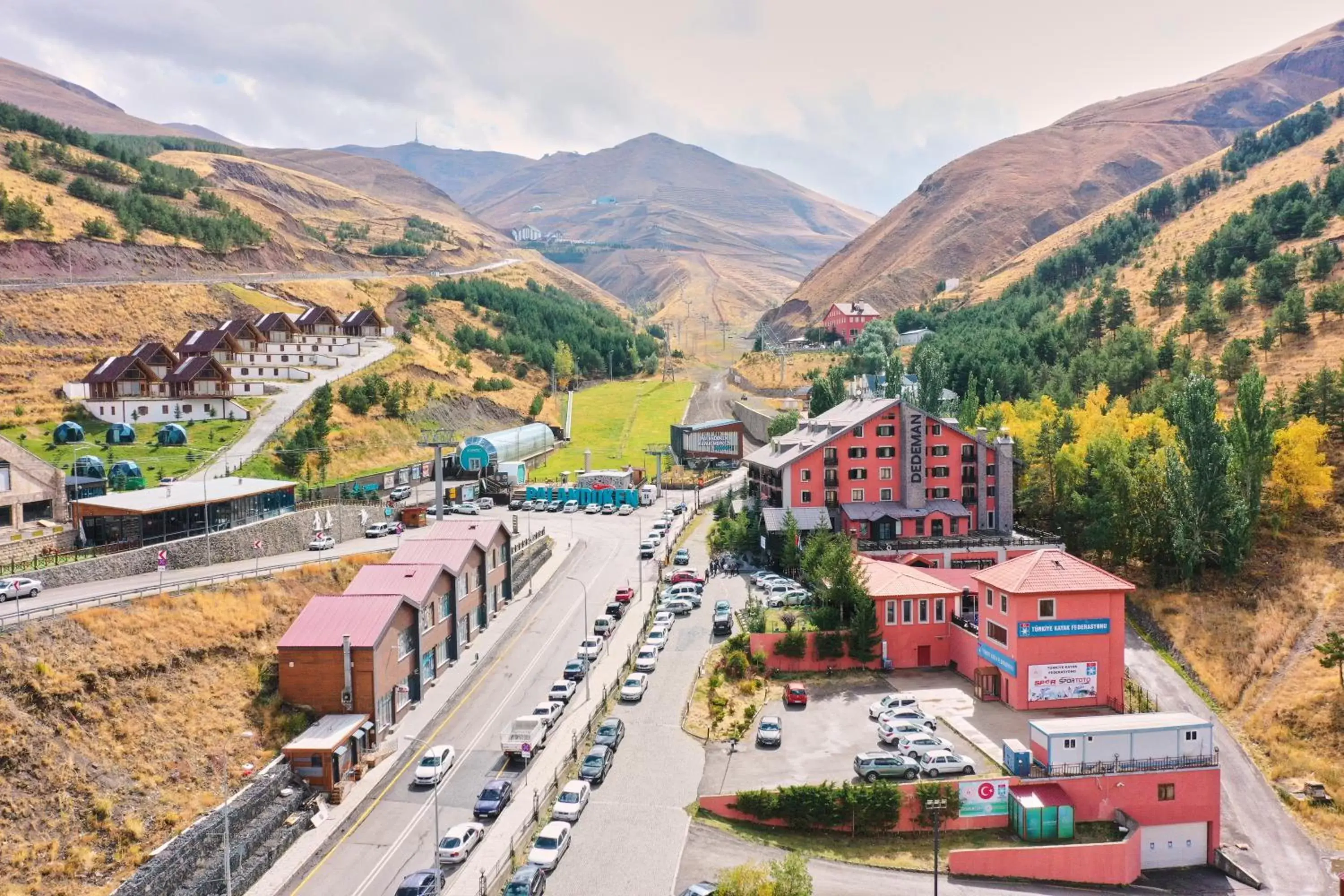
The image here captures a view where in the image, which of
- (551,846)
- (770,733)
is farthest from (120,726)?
Result: (770,733)

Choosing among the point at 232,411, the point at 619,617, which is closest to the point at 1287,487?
the point at 619,617

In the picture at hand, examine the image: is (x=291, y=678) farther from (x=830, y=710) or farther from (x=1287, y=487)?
(x=1287, y=487)

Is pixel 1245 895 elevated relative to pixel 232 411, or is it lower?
lower

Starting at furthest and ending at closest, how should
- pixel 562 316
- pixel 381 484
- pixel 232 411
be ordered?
1. pixel 562 316
2. pixel 232 411
3. pixel 381 484

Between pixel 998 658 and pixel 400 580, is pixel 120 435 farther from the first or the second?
pixel 998 658

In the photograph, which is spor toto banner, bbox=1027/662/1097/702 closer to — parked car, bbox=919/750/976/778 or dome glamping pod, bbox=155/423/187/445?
parked car, bbox=919/750/976/778

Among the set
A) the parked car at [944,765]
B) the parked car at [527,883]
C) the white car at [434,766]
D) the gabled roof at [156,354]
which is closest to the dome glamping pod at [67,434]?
the gabled roof at [156,354]
